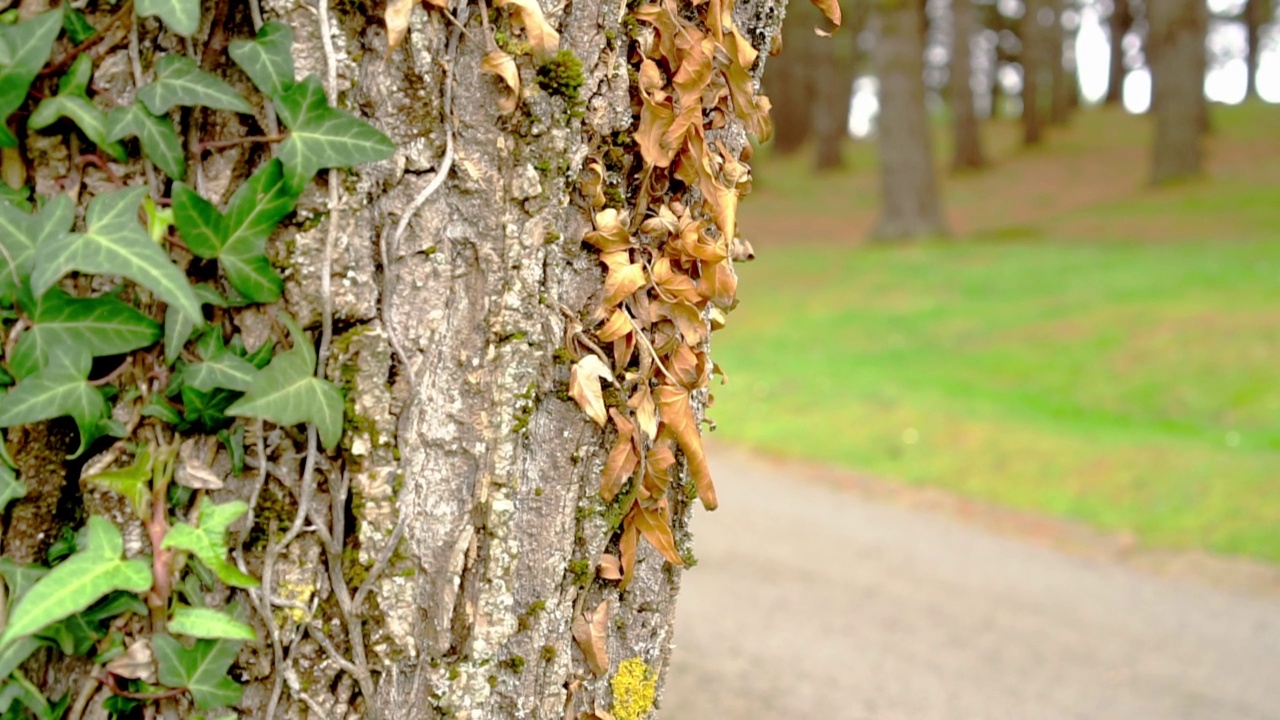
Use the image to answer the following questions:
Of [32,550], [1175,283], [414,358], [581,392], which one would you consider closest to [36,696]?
[32,550]

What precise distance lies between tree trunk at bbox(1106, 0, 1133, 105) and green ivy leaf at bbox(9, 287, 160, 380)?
40.4 metres

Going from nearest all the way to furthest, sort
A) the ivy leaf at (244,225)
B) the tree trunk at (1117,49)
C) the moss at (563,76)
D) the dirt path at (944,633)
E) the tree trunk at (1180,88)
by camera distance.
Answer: the ivy leaf at (244,225) < the moss at (563,76) < the dirt path at (944,633) < the tree trunk at (1180,88) < the tree trunk at (1117,49)

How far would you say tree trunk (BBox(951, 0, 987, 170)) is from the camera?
25891 mm

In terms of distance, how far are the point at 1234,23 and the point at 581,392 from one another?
152ft

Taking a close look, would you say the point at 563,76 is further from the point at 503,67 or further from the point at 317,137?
the point at 317,137

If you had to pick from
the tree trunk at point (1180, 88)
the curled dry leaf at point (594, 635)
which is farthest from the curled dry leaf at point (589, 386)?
the tree trunk at point (1180, 88)

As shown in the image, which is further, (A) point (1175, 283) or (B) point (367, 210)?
(A) point (1175, 283)

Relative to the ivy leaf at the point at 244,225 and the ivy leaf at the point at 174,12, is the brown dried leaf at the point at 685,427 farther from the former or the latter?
the ivy leaf at the point at 174,12

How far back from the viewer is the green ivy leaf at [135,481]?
4.43 feet

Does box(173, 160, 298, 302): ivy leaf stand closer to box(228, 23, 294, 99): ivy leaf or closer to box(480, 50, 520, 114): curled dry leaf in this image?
box(228, 23, 294, 99): ivy leaf

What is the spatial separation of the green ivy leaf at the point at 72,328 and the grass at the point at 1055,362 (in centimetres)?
649

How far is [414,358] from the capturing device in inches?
55.9

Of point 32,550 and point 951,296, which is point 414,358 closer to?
point 32,550

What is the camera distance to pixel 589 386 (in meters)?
1.49
